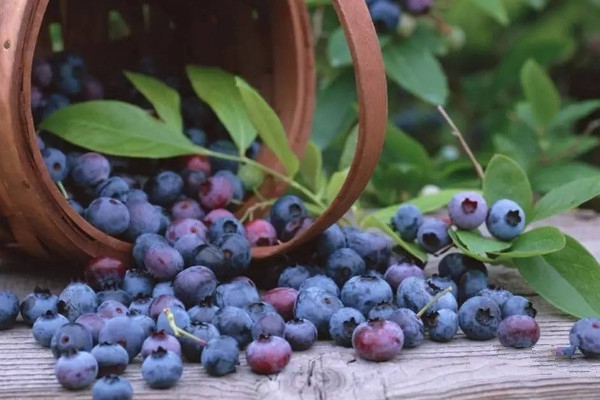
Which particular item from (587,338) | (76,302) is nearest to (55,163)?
(76,302)

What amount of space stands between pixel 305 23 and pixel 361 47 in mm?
371

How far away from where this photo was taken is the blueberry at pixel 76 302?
3.68 ft

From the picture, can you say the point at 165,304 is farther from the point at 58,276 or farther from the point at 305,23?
the point at 305,23

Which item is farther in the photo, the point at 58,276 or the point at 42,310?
the point at 58,276

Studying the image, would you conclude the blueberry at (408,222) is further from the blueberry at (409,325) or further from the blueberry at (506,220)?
the blueberry at (409,325)

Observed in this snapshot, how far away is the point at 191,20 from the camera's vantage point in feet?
5.27

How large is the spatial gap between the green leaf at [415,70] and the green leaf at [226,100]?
0.36m

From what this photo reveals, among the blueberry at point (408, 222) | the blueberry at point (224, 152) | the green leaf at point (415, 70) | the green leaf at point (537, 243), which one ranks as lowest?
the green leaf at point (537, 243)

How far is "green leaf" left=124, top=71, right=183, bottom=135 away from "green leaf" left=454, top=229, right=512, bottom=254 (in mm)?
435

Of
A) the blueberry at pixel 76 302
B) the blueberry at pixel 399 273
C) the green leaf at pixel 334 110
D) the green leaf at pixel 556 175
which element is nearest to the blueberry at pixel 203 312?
the blueberry at pixel 76 302

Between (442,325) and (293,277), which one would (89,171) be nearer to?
(293,277)

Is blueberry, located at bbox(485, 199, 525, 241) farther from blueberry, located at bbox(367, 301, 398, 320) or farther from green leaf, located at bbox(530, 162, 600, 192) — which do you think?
green leaf, located at bbox(530, 162, 600, 192)

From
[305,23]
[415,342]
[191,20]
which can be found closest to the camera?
[415,342]

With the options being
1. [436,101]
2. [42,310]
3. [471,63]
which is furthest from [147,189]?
[471,63]
